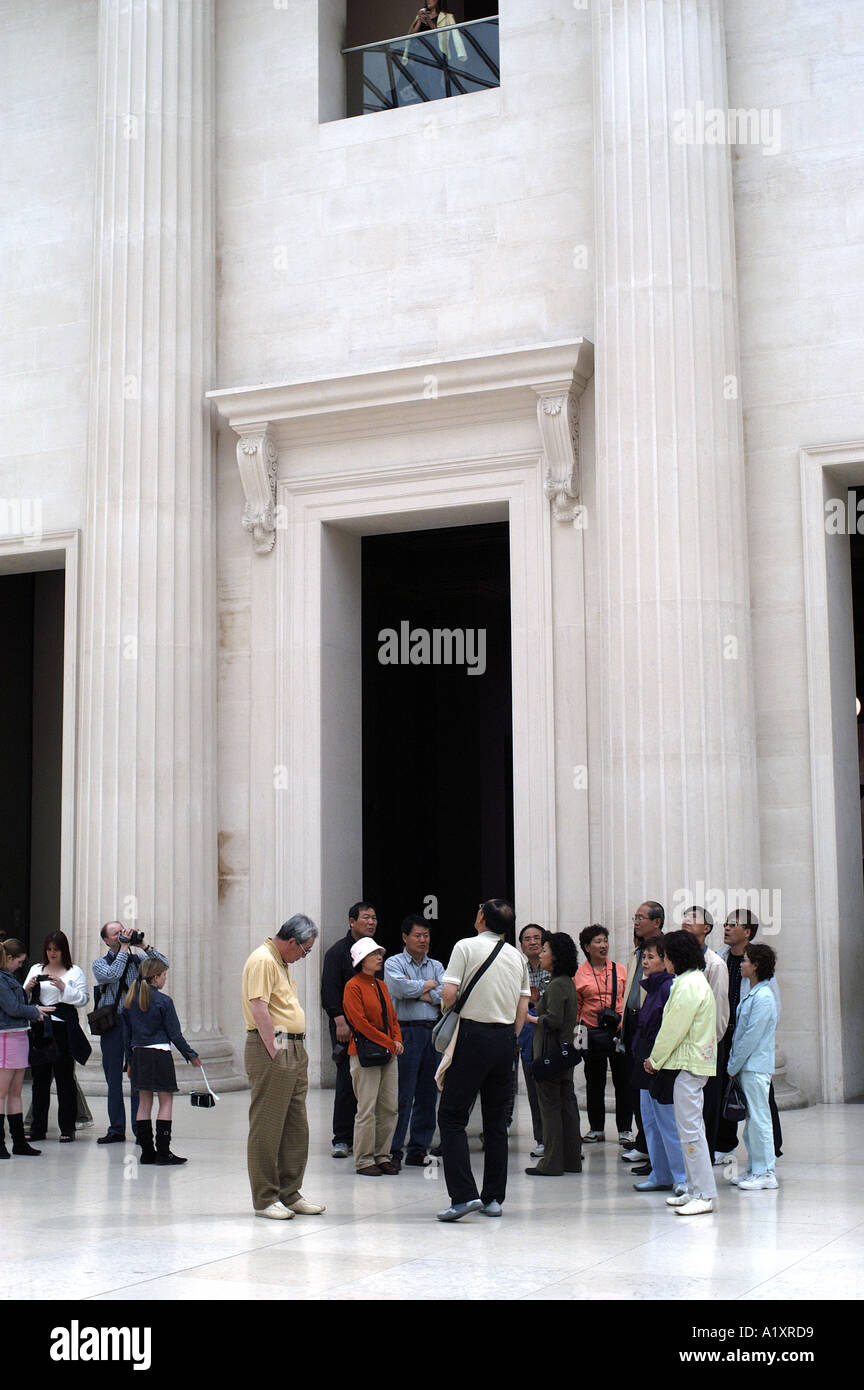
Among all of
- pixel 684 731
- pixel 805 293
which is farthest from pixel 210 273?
pixel 684 731

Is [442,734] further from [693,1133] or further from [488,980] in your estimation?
[488,980]

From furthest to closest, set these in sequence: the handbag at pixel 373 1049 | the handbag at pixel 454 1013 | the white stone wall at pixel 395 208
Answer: the white stone wall at pixel 395 208 < the handbag at pixel 373 1049 < the handbag at pixel 454 1013

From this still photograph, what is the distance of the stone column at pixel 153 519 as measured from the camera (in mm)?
14602

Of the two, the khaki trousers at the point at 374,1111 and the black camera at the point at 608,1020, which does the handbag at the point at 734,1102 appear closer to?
the black camera at the point at 608,1020

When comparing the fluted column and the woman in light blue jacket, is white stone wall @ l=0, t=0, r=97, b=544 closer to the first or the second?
the fluted column

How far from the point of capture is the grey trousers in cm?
830

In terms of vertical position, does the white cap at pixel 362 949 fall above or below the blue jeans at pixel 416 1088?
above

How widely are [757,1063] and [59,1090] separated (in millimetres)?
5372

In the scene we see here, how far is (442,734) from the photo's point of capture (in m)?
23.9

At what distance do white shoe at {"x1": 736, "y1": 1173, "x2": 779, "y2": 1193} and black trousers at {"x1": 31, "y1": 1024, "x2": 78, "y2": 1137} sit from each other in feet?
16.5

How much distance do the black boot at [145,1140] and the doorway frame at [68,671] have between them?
198 inches

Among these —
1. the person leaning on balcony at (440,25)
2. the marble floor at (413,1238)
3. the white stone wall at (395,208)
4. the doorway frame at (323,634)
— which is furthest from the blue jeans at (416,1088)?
the person leaning on balcony at (440,25)

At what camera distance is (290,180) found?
51.1 ft

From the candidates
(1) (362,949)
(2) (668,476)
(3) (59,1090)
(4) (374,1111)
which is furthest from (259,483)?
(4) (374,1111)
